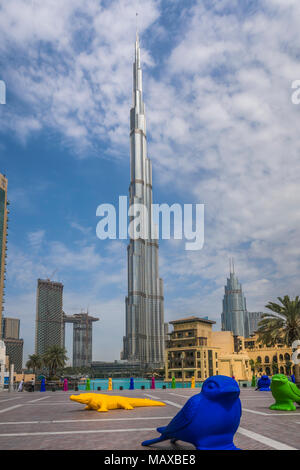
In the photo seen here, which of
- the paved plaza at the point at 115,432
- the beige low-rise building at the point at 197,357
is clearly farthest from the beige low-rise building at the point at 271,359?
the paved plaza at the point at 115,432

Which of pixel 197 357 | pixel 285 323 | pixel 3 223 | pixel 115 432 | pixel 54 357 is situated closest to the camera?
pixel 115 432

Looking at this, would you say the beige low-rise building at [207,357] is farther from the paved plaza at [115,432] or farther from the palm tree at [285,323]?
the paved plaza at [115,432]

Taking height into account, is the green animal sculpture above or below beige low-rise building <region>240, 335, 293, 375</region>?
above

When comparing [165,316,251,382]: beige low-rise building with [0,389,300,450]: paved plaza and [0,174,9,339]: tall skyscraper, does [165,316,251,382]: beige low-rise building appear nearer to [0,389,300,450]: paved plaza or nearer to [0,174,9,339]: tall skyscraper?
[0,174,9,339]: tall skyscraper

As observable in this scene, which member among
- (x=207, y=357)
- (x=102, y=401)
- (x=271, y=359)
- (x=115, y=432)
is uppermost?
(x=115, y=432)

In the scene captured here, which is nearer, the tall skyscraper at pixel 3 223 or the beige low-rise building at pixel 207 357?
the beige low-rise building at pixel 207 357

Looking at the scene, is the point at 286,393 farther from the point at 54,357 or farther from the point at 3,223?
the point at 3,223

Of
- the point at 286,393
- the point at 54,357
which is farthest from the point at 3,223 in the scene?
the point at 286,393

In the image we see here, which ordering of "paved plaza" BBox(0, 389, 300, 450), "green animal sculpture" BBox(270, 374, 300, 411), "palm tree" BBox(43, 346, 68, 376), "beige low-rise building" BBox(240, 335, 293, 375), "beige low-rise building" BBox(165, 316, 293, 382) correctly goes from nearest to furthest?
"paved plaza" BBox(0, 389, 300, 450), "green animal sculpture" BBox(270, 374, 300, 411), "palm tree" BBox(43, 346, 68, 376), "beige low-rise building" BBox(165, 316, 293, 382), "beige low-rise building" BBox(240, 335, 293, 375)

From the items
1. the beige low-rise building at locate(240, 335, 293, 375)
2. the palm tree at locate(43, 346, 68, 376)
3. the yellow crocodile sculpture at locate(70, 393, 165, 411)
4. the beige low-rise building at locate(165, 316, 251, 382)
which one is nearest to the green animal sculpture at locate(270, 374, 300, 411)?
the yellow crocodile sculpture at locate(70, 393, 165, 411)

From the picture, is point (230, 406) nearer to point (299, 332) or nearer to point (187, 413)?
point (187, 413)

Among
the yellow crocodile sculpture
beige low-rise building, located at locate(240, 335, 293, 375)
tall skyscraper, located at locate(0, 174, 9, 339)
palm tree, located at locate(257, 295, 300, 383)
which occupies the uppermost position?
tall skyscraper, located at locate(0, 174, 9, 339)
